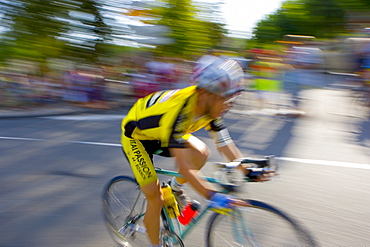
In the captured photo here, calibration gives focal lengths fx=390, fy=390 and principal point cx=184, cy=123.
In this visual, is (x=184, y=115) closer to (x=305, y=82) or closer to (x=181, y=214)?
(x=181, y=214)

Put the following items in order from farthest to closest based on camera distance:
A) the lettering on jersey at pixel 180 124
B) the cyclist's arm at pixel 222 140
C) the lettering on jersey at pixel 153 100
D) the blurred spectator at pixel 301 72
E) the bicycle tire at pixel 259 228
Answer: the blurred spectator at pixel 301 72 → the cyclist's arm at pixel 222 140 → the lettering on jersey at pixel 153 100 → the lettering on jersey at pixel 180 124 → the bicycle tire at pixel 259 228

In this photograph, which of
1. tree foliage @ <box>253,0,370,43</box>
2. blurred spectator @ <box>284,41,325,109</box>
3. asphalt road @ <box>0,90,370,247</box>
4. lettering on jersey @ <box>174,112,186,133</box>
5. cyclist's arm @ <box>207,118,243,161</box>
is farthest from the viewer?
tree foliage @ <box>253,0,370,43</box>

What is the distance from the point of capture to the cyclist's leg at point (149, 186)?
284 cm

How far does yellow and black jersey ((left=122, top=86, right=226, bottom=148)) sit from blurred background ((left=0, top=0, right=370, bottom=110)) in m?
6.80

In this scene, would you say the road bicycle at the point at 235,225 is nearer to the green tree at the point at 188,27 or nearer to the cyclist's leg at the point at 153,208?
the cyclist's leg at the point at 153,208

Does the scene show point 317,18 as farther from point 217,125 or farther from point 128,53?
point 217,125

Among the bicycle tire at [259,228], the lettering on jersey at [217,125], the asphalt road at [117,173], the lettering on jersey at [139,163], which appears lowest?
the asphalt road at [117,173]

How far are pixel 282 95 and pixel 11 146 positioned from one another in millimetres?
5897

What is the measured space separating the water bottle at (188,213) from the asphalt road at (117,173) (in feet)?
1.59

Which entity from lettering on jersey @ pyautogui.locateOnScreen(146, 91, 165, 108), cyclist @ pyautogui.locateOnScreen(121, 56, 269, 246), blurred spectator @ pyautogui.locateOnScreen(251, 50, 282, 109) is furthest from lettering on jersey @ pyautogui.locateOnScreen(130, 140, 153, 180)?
blurred spectator @ pyautogui.locateOnScreen(251, 50, 282, 109)

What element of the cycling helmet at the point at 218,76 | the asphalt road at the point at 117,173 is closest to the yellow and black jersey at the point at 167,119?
the cycling helmet at the point at 218,76

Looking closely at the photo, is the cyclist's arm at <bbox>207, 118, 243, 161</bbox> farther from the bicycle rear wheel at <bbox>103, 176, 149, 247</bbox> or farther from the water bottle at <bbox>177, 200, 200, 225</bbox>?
the bicycle rear wheel at <bbox>103, 176, 149, 247</bbox>

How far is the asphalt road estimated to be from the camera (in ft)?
12.2

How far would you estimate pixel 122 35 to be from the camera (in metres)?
14.9
